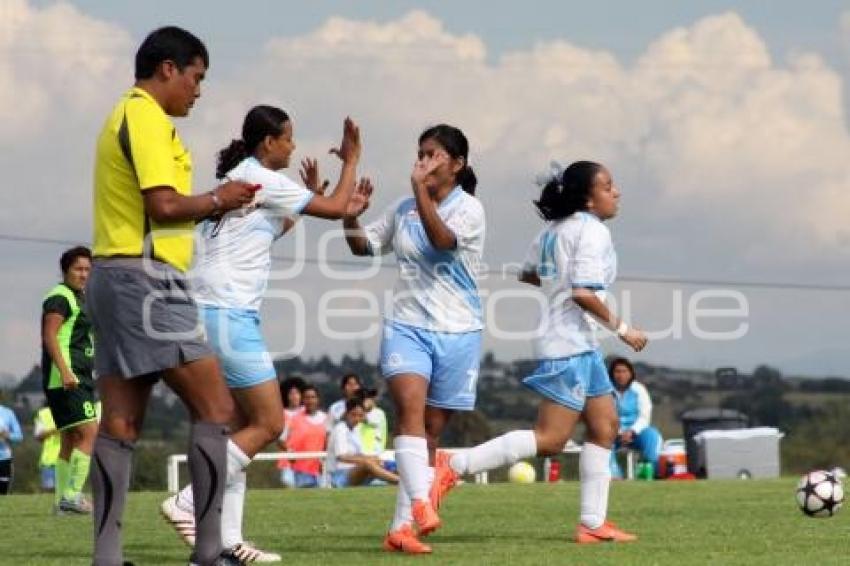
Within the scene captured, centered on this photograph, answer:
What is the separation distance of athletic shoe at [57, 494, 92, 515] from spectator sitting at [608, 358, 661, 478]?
11.6 metres

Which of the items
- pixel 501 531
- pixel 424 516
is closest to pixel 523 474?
pixel 501 531

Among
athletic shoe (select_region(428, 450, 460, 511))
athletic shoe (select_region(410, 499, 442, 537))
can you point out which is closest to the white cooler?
athletic shoe (select_region(428, 450, 460, 511))

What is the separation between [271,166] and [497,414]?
63.3m

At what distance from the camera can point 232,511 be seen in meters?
10.4

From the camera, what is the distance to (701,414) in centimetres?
3509

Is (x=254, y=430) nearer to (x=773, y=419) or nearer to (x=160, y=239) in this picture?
(x=160, y=239)

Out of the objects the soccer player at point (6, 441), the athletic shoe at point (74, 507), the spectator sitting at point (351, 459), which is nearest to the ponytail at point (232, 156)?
the athletic shoe at point (74, 507)

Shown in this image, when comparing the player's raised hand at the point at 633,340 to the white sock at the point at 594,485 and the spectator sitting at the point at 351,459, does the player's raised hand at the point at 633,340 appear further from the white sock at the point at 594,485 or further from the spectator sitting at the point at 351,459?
the spectator sitting at the point at 351,459

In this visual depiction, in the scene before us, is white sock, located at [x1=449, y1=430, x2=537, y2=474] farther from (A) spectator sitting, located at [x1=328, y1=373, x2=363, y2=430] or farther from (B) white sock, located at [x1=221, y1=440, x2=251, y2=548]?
(A) spectator sitting, located at [x1=328, y1=373, x2=363, y2=430]

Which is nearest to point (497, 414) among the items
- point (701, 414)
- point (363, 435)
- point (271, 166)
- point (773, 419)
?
point (773, 419)

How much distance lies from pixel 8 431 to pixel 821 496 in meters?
13.8

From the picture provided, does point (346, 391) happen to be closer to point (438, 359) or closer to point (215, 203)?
point (438, 359)

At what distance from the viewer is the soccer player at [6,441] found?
24625 millimetres

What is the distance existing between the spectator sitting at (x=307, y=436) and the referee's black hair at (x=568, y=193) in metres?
15.8
